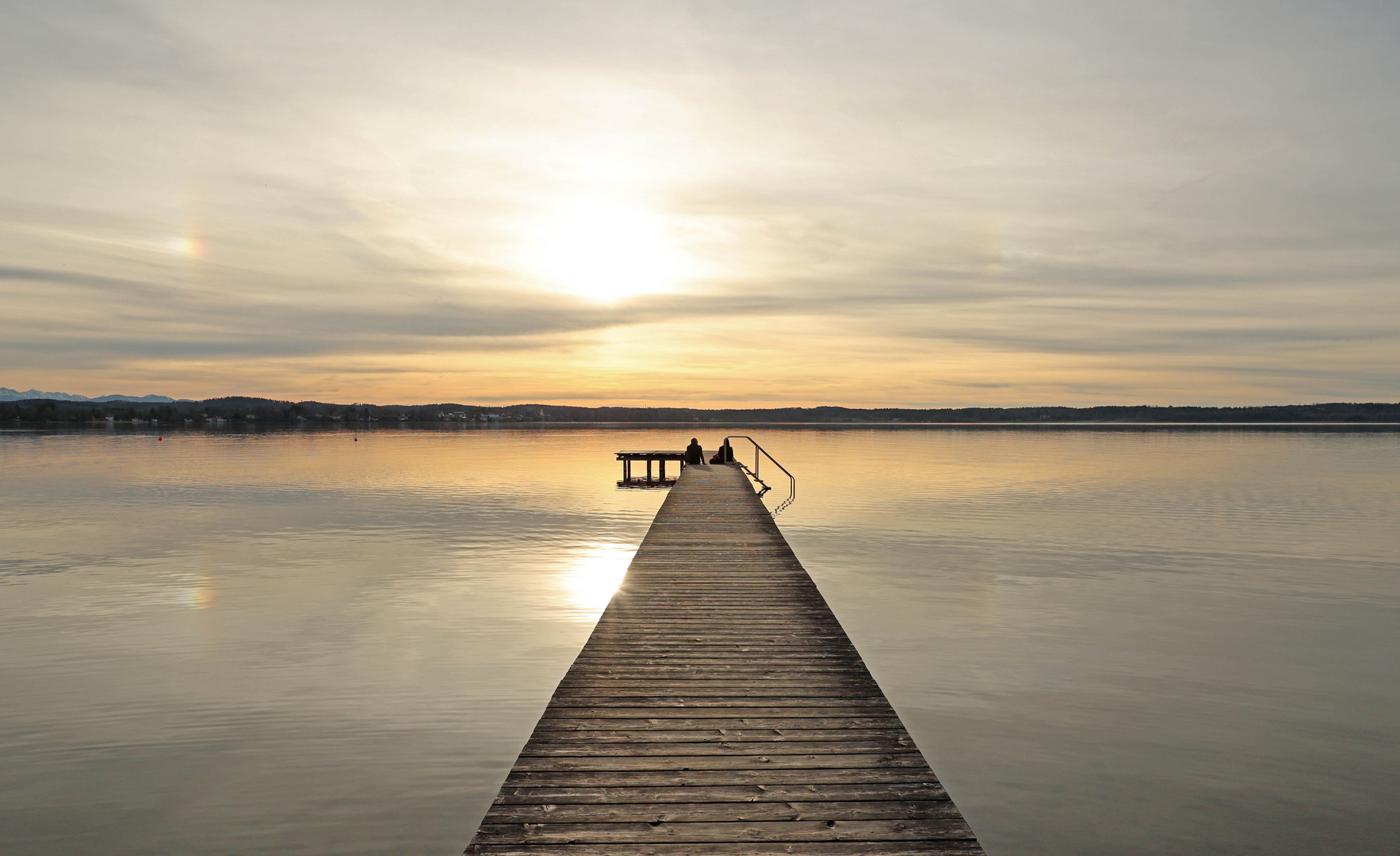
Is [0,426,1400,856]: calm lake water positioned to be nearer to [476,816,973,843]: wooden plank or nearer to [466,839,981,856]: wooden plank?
[476,816,973,843]: wooden plank

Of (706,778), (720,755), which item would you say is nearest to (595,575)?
(720,755)

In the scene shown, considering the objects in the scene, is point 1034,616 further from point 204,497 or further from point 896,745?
→ point 204,497

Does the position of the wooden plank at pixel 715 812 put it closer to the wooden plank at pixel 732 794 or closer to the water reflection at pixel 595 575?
the wooden plank at pixel 732 794

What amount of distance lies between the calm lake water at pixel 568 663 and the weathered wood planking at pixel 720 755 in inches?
71.7

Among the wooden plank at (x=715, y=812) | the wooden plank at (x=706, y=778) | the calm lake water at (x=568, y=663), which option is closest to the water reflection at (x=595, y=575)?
the calm lake water at (x=568, y=663)

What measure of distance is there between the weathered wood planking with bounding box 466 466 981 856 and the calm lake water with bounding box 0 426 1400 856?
1.82 meters

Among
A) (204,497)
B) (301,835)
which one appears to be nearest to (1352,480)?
(301,835)

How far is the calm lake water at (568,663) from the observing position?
24.8ft

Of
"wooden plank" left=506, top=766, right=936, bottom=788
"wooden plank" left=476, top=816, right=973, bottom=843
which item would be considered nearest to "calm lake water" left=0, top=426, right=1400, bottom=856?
"wooden plank" left=506, top=766, right=936, bottom=788

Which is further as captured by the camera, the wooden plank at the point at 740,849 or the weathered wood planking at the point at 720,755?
the weathered wood planking at the point at 720,755

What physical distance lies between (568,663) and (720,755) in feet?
22.4

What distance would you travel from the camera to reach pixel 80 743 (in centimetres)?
898

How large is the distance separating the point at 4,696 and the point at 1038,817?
41.6 ft

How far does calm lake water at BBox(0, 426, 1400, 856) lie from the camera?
755cm
